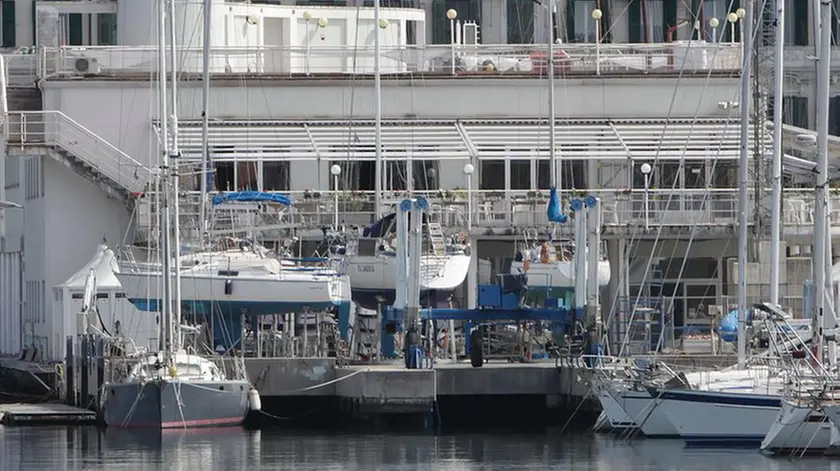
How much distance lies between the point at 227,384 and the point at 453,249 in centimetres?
1032

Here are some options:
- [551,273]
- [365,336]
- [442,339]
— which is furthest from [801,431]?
[442,339]

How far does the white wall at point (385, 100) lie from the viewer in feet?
258

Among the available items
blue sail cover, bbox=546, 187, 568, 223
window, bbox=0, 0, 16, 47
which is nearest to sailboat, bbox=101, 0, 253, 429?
blue sail cover, bbox=546, 187, 568, 223

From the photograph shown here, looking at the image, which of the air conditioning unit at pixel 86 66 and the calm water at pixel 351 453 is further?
the air conditioning unit at pixel 86 66

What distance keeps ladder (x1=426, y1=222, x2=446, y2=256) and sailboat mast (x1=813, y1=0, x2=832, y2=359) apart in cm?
1352

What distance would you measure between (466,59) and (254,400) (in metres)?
20.4

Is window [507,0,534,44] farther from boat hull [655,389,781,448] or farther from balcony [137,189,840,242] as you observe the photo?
boat hull [655,389,781,448]

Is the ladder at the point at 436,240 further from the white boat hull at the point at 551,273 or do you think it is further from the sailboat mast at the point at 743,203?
the sailboat mast at the point at 743,203

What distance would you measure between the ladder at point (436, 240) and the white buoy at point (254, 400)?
29.0ft

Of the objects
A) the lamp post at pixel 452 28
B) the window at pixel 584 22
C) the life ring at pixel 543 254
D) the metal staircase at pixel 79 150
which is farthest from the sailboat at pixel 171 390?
the window at pixel 584 22

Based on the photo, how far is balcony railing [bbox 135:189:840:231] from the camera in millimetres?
75562

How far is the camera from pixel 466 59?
80.8 m

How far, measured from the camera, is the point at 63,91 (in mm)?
78750

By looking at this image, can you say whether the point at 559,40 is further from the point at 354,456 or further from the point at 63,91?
the point at 354,456
